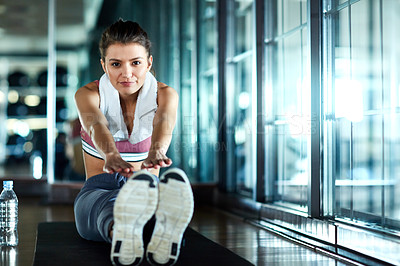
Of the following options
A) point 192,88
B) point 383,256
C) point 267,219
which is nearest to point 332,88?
point 383,256

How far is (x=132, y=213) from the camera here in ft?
5.94

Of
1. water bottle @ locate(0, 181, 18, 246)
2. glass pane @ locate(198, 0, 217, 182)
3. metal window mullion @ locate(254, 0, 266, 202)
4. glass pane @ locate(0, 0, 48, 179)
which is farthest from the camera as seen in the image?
glass pane @ locate(0, 0, 48, 179)

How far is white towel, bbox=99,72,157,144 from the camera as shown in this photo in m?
2.42

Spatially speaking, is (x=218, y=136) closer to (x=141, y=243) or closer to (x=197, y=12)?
(x=197, y=12)

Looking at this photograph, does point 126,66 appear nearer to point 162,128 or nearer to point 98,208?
point 162,128

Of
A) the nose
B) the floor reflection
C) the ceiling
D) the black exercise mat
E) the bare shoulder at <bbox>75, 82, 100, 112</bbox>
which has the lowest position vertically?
the floor reflection

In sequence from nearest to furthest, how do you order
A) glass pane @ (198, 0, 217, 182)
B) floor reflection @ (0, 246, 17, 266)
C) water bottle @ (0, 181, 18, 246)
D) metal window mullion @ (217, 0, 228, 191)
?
floor reflection @ (0, 246, 17, 266)
water bottle @ (0, 181, 18, 246)
metal window mullion @ (217, 0, 228, 191)
glass pane @ (198, 0, 217, 182)

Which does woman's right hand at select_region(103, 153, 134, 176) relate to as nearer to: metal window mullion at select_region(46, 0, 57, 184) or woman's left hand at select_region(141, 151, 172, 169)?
woman's left hand at select_region(141, 151, 172, 169)

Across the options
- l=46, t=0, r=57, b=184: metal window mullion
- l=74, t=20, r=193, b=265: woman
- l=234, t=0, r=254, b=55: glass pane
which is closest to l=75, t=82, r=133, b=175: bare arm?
l=74, t=20, r=193, b=265: woman

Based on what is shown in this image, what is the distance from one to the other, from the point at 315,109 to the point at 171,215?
53.5 inches

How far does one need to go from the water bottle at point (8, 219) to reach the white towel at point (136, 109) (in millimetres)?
751

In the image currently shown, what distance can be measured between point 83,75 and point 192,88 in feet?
4.06

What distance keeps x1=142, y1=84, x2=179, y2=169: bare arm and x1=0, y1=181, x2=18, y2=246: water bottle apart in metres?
0.97

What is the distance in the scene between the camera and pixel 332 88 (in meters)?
2.83
